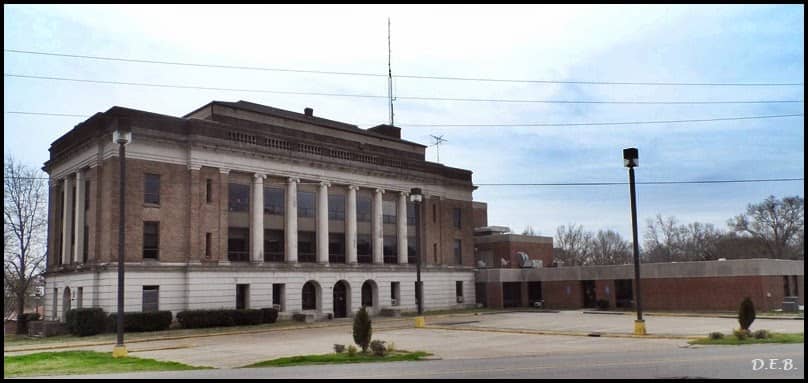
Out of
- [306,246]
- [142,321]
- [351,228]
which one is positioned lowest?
[142,321]

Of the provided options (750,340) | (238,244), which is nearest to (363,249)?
(238,244)

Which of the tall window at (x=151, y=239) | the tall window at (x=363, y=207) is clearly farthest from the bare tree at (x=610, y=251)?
the tall window at (x=151, y=239)

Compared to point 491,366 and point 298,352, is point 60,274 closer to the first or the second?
point 298,352

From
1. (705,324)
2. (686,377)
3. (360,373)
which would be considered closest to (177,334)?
(360,373)

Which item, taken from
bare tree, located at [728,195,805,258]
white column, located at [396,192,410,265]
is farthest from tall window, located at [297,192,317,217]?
bare tree, located at [728,195,805,258]

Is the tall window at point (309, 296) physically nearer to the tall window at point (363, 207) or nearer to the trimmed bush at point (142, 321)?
the tall window at point (363, 207)

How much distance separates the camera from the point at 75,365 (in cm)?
2305

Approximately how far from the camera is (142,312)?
A: 141 ft

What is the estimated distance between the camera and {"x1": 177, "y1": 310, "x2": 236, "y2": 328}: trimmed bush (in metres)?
44.4

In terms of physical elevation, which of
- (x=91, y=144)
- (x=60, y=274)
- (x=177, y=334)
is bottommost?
(x=177, y=334)

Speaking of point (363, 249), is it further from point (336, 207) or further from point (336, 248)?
point (336, 207)

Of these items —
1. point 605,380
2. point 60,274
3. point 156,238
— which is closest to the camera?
point 605,380

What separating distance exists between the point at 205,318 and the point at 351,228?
16192mm

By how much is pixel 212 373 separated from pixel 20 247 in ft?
159
